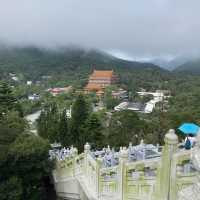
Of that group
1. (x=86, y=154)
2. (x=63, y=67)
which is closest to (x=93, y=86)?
(x=63, y=67)

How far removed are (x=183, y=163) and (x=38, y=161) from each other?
4.37 m

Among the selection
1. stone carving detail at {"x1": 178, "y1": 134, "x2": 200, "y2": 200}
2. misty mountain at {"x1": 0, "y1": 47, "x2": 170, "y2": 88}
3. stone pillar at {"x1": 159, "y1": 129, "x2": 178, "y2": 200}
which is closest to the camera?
stone carving detail at {"x1": 178, "y1": 134, "x2": 200, "y2": 200}

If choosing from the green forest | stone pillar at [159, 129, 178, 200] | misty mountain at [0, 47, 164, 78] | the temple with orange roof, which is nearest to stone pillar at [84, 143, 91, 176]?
the green forest

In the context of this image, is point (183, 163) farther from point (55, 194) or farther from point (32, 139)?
point (55, 194)

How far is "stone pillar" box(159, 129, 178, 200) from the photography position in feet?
12.4

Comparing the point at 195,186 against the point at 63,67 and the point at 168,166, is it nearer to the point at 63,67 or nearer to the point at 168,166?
the point at 168,166

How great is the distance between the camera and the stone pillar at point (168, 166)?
3770 millimetres

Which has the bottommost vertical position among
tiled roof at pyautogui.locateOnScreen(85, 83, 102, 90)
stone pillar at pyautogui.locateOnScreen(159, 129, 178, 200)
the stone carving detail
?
tiled roof at pyautogui.locateOnScreen(85, 83, 102, 90)

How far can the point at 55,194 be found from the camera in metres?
8.09

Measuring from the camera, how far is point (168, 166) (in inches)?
153

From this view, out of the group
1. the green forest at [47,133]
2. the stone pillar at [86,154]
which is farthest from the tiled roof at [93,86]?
the stone pillar at [86,154]

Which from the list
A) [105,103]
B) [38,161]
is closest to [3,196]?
[38,161]

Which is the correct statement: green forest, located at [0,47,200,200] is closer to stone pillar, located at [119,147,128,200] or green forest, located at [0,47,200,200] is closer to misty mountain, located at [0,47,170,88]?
stone pillar, located at [119,147,128,200]

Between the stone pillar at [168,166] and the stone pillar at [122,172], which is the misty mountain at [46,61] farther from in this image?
the stone pillar at [168,166]
